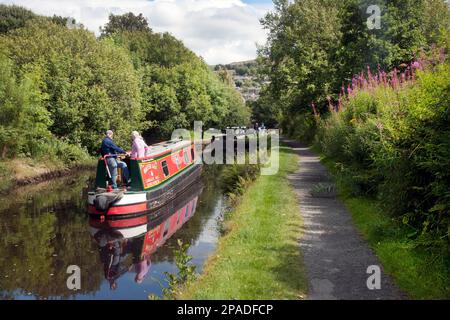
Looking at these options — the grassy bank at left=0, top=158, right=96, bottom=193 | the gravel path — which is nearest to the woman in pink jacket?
the gravel path

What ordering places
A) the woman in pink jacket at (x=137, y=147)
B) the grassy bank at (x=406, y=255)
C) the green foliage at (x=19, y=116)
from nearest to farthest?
the grassy bank at (x=406, y=255)
the woman in pink jacket at (x=137, y=147)
the green foliage at (x=19, y=116)

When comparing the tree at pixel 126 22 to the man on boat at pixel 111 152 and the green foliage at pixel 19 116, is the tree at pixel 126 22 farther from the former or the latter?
the man on boat at pixel 111 152

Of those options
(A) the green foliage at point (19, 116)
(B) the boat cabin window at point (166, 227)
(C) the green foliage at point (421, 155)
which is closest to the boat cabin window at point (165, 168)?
(B) the boat cabin window at point (166, 227)

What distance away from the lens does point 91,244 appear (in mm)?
12078

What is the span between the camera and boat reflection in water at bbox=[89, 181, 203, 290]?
10310 mm

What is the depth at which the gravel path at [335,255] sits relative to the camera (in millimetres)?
6297

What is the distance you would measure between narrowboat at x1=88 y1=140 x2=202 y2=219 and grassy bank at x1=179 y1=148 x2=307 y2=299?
11.9 feet

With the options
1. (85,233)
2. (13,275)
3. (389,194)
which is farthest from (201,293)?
(85,233)

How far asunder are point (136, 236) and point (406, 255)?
771 cm

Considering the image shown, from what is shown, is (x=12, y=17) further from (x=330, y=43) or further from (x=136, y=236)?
(x=136, y=236)

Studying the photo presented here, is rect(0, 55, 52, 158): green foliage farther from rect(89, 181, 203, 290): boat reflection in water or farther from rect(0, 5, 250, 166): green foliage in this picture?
rect(89, 181, 203, 290): boat reflection in water

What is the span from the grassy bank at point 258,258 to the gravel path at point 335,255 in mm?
205

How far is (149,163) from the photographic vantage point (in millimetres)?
16016
